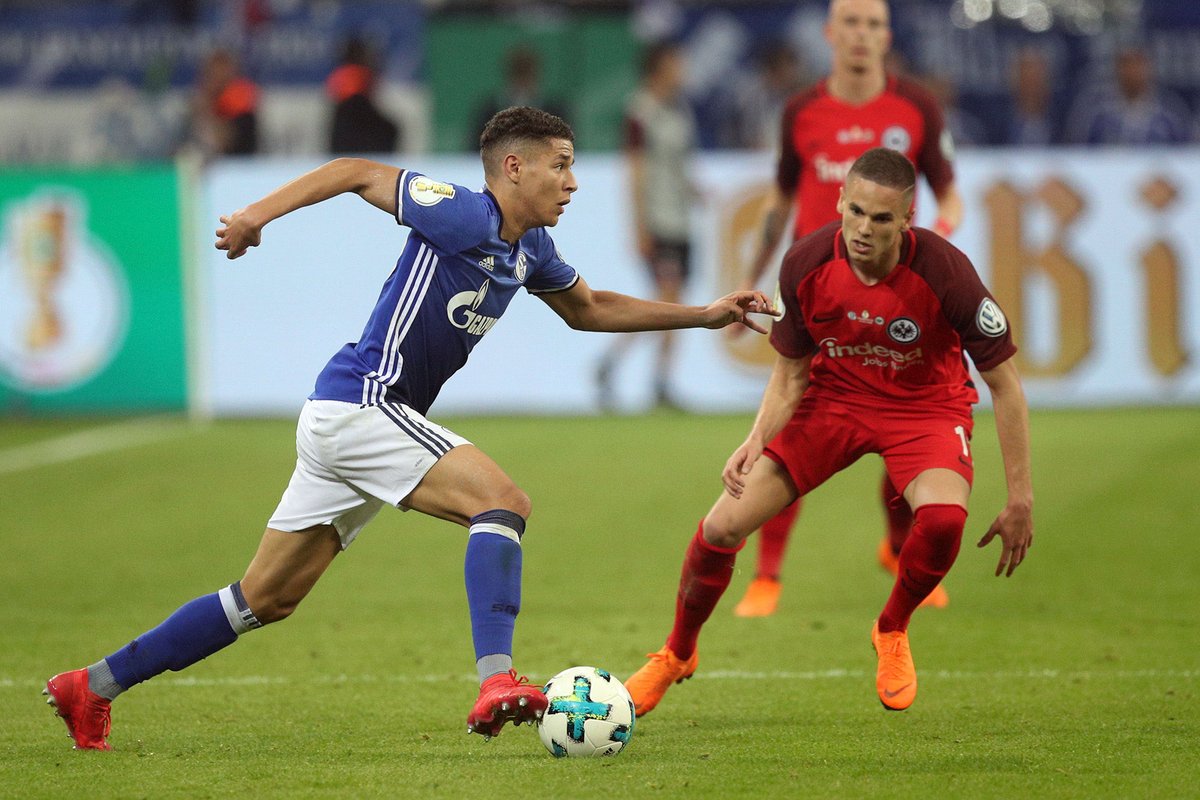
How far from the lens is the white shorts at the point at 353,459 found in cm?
504

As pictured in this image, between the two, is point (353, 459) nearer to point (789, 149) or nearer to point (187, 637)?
point (187, 637)

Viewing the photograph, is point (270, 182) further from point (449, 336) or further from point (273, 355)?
point (449, 336)

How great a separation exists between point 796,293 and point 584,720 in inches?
64.6

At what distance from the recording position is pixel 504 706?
460 centimetres

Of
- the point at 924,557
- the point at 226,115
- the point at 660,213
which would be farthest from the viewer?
the point at 226,115

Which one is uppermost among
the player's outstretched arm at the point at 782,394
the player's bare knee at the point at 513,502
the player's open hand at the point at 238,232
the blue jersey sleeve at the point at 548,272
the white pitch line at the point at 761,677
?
the player's open hand at the point at 238,232

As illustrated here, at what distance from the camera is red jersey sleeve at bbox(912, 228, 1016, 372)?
18.0 feet

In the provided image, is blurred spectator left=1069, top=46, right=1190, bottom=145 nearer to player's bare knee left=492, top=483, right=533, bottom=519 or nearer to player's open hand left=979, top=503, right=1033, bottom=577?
player's open hand left=979, top=503, right=1033, bottom=577

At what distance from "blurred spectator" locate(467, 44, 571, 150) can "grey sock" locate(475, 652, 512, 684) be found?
490 inches

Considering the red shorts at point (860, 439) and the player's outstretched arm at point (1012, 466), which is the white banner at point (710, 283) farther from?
the player's outstretched arm at point (1012, 466)

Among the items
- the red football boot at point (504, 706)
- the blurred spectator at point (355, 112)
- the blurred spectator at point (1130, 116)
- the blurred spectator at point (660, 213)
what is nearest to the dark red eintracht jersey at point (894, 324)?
the red football boot at point (504, 706)

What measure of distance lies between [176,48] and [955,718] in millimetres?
15410

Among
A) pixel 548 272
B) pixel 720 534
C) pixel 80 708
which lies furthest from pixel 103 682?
pixel 720 534

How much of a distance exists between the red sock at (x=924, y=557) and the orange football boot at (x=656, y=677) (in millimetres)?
665
